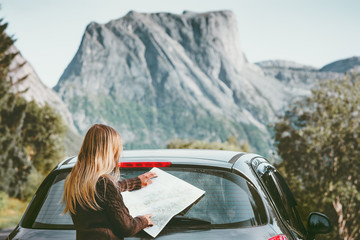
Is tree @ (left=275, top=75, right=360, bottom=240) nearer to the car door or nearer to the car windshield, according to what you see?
the car door

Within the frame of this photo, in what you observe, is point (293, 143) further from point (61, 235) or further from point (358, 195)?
point (61, 235)

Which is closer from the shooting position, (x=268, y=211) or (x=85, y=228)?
(x=85, y=228)

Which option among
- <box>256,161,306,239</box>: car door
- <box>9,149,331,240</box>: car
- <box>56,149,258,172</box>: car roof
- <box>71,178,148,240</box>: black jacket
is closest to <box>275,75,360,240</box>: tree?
<box>256,161,306,239</box>: car door

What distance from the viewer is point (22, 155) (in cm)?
4962

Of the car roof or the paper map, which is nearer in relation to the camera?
the paper map

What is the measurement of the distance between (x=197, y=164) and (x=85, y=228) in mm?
730

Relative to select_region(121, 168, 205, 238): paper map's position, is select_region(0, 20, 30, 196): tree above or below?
below

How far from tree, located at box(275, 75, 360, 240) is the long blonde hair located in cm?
2761

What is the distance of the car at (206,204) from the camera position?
262 cm

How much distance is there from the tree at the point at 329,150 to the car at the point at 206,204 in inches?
1065

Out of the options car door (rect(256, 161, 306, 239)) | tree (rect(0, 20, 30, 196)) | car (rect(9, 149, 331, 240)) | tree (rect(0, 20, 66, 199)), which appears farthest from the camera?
tree (rect(0, 20, 66, 199))

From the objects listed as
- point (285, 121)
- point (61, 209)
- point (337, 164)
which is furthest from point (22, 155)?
point (61, 209)

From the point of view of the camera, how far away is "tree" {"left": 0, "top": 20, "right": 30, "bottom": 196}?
150ft

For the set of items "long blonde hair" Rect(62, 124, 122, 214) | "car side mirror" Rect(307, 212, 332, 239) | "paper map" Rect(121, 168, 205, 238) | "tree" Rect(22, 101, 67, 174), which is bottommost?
"tree" Rect(22, 101, 67, 174)
